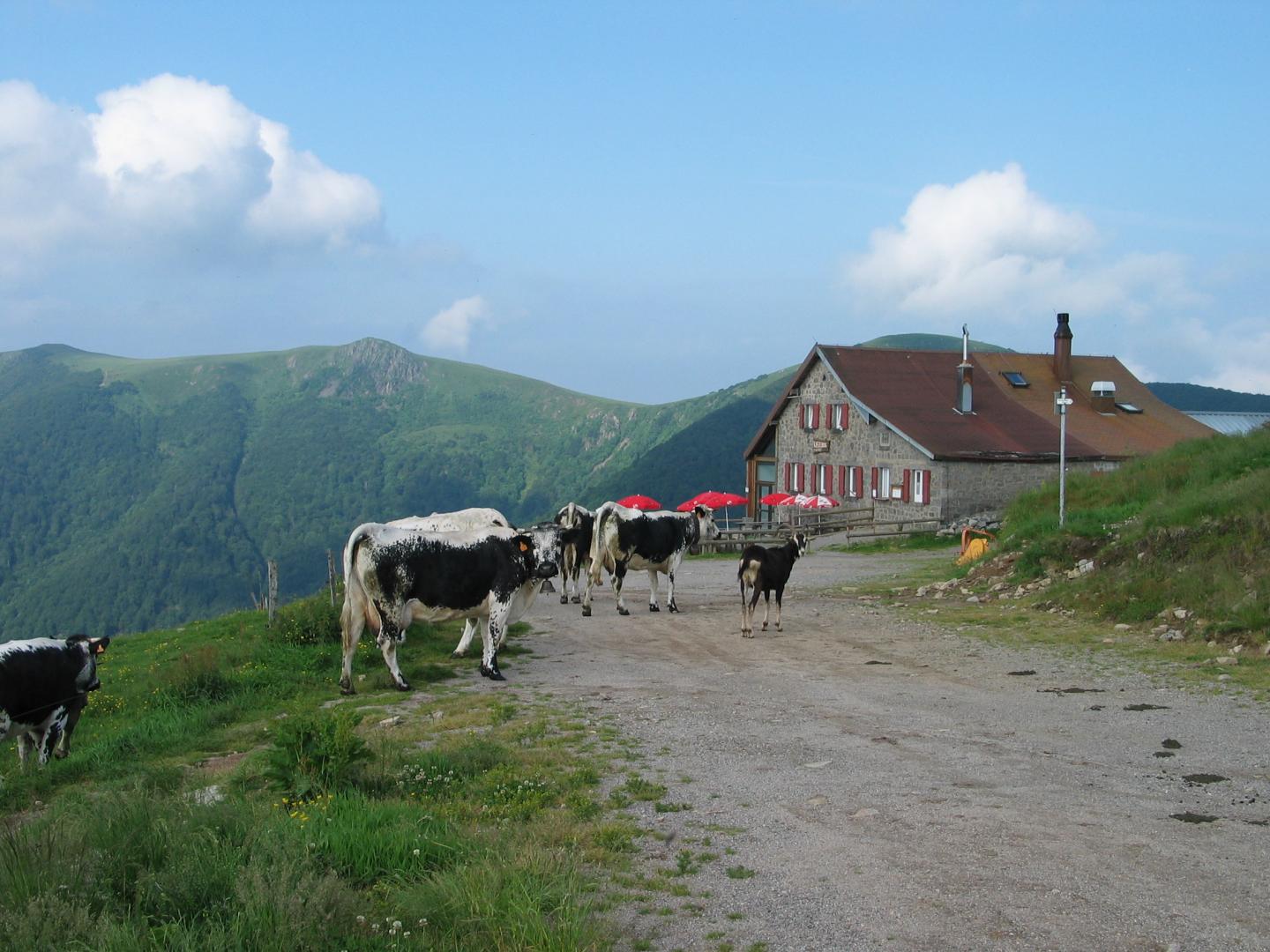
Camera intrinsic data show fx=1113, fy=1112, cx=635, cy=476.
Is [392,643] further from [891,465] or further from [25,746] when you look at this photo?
[891,465]

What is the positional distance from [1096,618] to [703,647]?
21.7 ft

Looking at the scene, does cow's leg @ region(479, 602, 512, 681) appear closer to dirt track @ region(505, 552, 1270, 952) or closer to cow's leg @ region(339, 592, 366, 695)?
dirt track @ region(505, 552, 1270, 952)

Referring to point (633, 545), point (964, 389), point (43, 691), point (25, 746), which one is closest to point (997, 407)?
point (964, 389)

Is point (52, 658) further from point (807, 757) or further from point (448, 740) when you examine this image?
point (807, 757)

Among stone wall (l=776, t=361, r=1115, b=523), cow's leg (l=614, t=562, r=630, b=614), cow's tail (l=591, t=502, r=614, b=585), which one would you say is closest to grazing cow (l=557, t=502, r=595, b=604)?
cow's tail (l=591, t=502, r=614, b=585)

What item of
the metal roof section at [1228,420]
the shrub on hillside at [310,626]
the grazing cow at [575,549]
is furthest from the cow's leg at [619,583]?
the metal roof section at [1228,420]

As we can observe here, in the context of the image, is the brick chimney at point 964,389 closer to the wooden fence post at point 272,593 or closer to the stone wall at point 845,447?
the stone wall at point 845,447

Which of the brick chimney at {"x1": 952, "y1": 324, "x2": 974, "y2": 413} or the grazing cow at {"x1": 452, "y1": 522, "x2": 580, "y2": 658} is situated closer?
the grazing cow at {"x1": 452, "y1": 522, "x2": 580, "y2": 658}

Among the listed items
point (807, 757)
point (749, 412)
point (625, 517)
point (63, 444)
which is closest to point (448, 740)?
point (807, 757)

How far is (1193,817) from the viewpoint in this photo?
7855 millimetres

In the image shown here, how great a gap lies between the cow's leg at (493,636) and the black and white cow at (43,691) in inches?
179

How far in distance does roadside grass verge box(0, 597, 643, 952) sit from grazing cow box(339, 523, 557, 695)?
1.34 m

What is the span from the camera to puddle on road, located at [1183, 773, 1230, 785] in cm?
893

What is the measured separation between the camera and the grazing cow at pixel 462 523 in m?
15.2
